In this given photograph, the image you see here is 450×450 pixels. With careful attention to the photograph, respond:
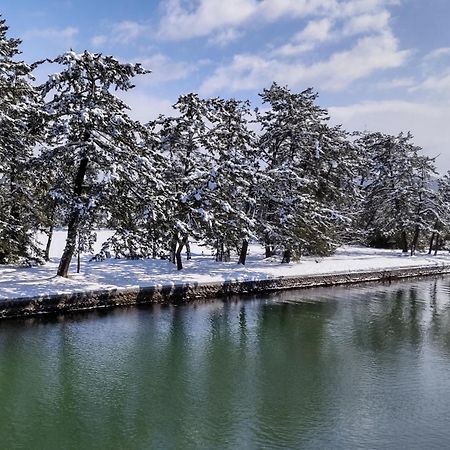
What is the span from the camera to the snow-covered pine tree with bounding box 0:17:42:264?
21.0 metres

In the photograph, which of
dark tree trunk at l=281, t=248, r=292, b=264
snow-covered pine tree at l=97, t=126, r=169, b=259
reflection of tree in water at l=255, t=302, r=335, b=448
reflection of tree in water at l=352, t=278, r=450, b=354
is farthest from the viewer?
dark tree trunk at l=281, t=248, r=292, b=264

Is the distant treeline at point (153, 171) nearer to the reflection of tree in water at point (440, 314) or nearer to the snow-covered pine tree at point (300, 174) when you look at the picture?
the snow-covered pine tree at point (300, 174)

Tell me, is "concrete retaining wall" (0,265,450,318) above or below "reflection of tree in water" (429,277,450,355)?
above

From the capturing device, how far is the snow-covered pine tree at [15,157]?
68.7ft

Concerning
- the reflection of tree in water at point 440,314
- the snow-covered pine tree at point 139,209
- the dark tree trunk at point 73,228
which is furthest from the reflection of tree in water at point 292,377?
the dark tree trunk at point 73,228

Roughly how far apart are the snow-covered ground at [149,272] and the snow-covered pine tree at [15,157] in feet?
5.41

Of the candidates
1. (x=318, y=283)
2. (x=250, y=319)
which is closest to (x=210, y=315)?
(x=250, y=319)

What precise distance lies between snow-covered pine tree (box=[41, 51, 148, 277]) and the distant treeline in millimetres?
50

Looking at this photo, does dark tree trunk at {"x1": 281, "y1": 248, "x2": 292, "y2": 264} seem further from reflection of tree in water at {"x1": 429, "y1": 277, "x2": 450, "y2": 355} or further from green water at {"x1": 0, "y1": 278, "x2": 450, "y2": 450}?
green water at {"x1": 0, "y1": 278, "x2": 450, "y2": 450}

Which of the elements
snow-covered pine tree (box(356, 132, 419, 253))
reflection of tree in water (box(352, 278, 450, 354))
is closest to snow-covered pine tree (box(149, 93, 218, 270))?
reflection of tree in water (box(352, 278, 450, 354))

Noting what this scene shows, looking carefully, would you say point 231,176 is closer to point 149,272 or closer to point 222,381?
point 149,272

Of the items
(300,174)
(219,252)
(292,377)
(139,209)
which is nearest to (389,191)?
(300,174)

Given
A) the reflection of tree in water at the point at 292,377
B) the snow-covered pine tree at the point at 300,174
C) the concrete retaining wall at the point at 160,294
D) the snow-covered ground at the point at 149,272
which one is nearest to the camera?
the reflection of tree in water at the point at 292,377

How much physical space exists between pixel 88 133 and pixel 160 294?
26.5ft
